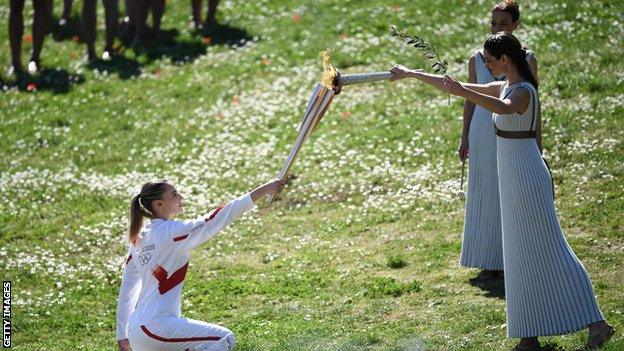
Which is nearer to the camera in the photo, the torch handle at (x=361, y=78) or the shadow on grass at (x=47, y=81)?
the torch handle at (x=361, y=78)

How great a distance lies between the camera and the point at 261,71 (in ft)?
62.4

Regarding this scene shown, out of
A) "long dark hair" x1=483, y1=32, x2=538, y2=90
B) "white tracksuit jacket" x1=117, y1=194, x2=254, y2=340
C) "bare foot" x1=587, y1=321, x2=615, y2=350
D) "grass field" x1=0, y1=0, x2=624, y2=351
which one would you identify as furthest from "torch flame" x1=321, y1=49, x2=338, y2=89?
"bare foot" x1=587, y1=321, x2=615, y2=350

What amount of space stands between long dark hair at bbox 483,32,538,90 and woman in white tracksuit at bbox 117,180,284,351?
6.57 feet

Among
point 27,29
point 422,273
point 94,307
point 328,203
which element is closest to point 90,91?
point 27,29

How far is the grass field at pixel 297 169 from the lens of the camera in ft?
34.0

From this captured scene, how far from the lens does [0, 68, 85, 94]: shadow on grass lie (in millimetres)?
19516

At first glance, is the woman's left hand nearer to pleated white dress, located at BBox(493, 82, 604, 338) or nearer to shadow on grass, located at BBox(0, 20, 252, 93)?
pleated white dress, located at BBox(493, 82, 604, 338)

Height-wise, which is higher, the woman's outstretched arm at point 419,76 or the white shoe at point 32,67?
the woman's outstretched arm at point 419,76

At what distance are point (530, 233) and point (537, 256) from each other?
0.63 feet

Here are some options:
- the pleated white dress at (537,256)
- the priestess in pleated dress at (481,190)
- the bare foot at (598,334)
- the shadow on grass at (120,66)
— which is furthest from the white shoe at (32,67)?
the bare foot at (598,334)

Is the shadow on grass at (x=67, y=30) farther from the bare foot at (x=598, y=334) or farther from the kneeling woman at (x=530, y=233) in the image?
the bare foot at (x=598, y=334)

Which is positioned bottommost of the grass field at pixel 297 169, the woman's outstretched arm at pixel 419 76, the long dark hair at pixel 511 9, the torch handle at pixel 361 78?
the grass field at pixel 297 169

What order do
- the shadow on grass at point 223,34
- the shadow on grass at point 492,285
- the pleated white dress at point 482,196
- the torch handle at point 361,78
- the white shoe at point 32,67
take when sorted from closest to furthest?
the torch handle at point 361,78 < the shadow on grass at point 492,285 < the pleated white dress at point 482,196 < the white shoe at point 32,67 < the shadow on grass at point 223,34

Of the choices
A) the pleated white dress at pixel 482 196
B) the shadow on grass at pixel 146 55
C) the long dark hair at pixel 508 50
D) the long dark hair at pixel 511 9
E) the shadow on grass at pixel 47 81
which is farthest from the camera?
the shadow on grass at pixel 146 55
